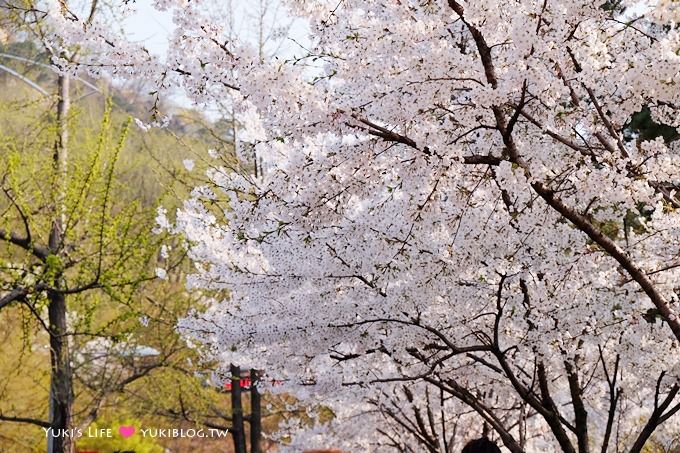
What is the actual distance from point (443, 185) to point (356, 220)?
5.92 feet

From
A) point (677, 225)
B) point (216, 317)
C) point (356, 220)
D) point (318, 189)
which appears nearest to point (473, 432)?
point (216, 317)

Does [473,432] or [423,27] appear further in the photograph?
[473,432]

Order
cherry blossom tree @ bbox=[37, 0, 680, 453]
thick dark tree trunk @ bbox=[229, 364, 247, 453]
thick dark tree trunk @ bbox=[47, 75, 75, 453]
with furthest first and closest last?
thick dark tree trunk @ bbox=[229, 364, 247, 453], thick dark tree trunk @ bbox=[47, 75, 75, 453], cherry blossom tree @ bbox=[37, 0, 680, 453]

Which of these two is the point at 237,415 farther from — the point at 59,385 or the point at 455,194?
the point at 455,194

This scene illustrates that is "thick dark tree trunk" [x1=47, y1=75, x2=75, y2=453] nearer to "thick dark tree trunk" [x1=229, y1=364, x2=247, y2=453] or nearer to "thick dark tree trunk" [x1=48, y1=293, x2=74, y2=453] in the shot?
"thick dark tree trunk" [x1=48, y1=293, x2=74, y2=453]

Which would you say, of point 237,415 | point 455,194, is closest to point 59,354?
point 237,415

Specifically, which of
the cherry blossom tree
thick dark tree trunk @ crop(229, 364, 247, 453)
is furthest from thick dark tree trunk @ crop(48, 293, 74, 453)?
thick dark tree trunk @ crop(229, 364, 247, 453)

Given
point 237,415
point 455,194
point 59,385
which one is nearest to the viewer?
point 455,194

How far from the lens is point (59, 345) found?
10.1 meters

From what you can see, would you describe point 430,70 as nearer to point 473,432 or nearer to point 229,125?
point 473,432

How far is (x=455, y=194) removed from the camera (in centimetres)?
498

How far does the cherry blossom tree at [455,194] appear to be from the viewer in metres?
3.78

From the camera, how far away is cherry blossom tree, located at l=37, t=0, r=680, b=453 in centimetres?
378

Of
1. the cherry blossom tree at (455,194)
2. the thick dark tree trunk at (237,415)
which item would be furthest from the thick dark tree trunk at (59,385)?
the thick dark tree trunk at (237,415)
